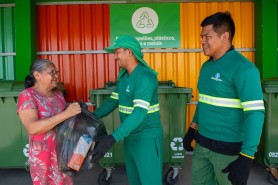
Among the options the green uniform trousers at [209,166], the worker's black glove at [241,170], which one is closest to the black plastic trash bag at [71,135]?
the green uniform trousers at [209,166]

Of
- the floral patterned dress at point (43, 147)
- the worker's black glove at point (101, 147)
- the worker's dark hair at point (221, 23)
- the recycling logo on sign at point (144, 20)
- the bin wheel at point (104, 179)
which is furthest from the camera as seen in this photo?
the recycling logo on sign at point (144, 20)

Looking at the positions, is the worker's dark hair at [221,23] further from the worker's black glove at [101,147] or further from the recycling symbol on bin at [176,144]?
the recycling symbol on bin at [176,144]

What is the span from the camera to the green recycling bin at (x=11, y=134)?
14.5 ft

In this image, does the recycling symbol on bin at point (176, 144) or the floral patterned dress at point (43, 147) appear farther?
the recycling symbol on bin at point (176, 144)

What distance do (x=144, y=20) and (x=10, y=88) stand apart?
110 inches

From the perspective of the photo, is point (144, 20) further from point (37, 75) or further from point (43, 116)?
point (43, 116)

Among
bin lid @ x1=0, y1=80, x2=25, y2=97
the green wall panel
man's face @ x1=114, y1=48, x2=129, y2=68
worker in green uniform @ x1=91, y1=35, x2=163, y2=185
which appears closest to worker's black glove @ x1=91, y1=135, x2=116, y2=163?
worker in green uniform @ x1=91, y1=35, x2=163, y2=185

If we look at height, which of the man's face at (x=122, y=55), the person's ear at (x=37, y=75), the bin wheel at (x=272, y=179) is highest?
the man's face at (x=122, y=55)

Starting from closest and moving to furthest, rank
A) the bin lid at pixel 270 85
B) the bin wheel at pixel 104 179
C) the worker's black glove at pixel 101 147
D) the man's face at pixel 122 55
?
the worker's black glove at pixel 101 147, the man's face at pixel 122 55, the bin lid at pixel 270 85, the bin wheel at pixel 104 179

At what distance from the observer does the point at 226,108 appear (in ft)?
7.45

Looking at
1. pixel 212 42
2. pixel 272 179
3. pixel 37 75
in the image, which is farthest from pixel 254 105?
pixel 272 179

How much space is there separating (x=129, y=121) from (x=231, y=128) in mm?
710

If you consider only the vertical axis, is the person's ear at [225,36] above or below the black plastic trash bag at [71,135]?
above

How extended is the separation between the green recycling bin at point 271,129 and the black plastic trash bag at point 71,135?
108 inches
